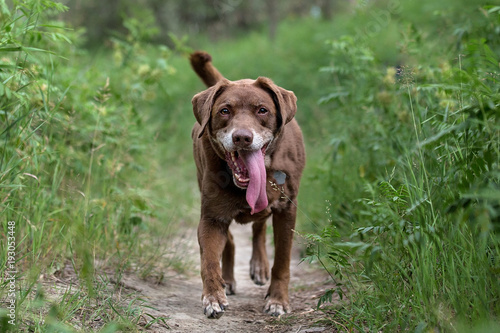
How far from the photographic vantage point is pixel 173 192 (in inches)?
265

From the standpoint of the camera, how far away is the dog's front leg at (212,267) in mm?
3115

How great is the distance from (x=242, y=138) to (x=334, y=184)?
6.69 ft

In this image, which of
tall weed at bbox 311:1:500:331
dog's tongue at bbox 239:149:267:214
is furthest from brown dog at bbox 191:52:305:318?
tall weed at bbox 311:1:500:331

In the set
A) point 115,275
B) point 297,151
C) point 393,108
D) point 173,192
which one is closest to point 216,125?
point 297,151

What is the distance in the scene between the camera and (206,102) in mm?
3543

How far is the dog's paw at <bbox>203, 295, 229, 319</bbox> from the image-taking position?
3084 mm

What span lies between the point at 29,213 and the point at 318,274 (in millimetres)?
2277

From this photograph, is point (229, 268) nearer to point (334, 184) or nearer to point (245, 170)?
point (245, 170)

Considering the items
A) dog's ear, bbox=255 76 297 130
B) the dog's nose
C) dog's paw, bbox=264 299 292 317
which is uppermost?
dog's ear, bbox=255 76 297 130

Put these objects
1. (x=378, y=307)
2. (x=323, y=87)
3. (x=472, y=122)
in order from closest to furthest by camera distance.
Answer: (x=472, y=122) < (x=378, y=307) < (x=323, y=87)

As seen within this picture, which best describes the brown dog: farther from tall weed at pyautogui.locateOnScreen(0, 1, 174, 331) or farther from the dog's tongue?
tall weed at pyautogui.locateOnScreen(0, 1, 174, 331)

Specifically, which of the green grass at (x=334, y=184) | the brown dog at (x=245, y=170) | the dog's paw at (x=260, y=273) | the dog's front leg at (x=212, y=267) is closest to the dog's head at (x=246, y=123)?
the brown dog at (x=245, y=170)

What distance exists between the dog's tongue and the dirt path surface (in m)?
0.70

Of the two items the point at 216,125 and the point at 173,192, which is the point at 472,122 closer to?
the point at 216,125
